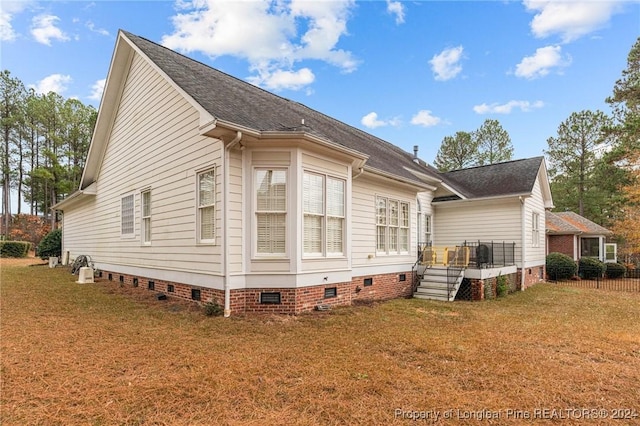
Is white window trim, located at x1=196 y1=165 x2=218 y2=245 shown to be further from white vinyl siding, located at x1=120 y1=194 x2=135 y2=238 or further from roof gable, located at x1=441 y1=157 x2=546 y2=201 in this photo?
roof gable, located at x1=441 y1=157 x2=546 y2=201

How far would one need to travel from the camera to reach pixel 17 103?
111 feet

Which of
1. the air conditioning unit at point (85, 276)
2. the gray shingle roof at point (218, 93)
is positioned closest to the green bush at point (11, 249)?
the air conditioning unit at point (85, 276)

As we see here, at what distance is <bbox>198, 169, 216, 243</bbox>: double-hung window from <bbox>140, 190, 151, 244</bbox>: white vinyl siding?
10.5 feet

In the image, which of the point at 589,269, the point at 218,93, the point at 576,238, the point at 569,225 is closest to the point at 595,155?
the point at 569,225

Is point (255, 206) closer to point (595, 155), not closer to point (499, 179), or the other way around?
point (499, 179)

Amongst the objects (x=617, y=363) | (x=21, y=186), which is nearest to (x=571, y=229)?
(x=617, y=363)


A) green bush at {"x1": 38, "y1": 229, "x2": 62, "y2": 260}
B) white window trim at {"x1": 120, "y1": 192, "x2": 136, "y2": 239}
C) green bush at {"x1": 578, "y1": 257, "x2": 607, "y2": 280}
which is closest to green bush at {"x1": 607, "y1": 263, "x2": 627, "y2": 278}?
green bush at {"x1": 578, "y1": 257, "x2": 607, "y2": 280}

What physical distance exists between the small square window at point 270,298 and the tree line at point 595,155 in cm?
2026

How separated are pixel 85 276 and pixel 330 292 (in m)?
9.55

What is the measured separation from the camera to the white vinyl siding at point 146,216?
10.2m

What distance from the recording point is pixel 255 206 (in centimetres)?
720

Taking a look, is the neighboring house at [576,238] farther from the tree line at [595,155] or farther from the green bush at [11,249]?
the green bush at [11,249]

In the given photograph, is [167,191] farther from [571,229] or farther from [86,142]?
[86,142]

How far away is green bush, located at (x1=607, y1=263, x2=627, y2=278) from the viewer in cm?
2058
